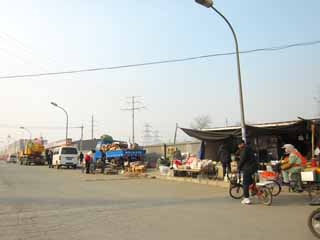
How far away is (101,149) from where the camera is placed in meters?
35.1

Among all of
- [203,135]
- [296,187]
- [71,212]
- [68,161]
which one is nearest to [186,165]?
[203,135]

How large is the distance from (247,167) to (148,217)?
3.92 m

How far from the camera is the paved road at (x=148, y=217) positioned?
7.51 m

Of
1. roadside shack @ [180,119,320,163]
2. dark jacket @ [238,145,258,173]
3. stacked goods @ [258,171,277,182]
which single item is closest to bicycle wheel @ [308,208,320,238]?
dark jacket @ [238,145,258,173]

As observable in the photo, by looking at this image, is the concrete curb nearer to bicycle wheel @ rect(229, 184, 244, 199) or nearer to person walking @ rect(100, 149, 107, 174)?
bicycle wheel @ rect(229, 184, 244, 199)

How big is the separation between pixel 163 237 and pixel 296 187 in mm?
6223

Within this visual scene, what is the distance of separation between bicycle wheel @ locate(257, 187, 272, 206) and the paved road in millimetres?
225

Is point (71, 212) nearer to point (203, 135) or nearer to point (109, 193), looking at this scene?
point (109, 193)

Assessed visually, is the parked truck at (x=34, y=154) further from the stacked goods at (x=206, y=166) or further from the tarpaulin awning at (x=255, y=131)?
the stacked goods at (x=206, y=166)

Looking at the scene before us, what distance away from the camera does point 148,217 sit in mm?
9391

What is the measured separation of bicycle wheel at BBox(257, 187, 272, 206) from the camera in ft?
37.2

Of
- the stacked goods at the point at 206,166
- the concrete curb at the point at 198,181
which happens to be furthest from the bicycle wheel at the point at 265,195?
the stacked goods at the point at 206,166

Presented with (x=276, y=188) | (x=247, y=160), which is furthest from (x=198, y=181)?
Answer: (x=247, y=160)

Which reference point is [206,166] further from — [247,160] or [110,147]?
[110,147]
